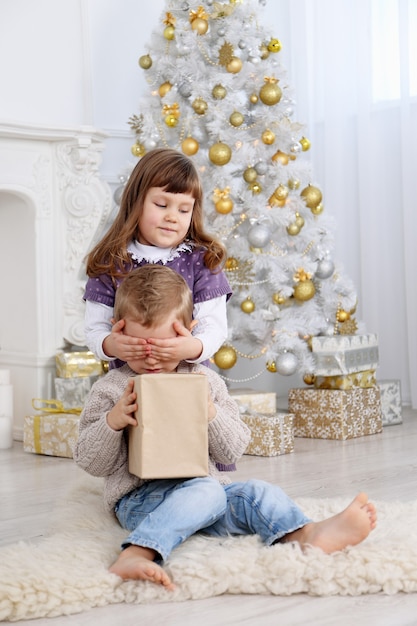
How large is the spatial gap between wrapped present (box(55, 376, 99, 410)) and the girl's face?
A: 1.53 metres

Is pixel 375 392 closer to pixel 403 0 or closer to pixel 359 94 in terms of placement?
pixel 359 94

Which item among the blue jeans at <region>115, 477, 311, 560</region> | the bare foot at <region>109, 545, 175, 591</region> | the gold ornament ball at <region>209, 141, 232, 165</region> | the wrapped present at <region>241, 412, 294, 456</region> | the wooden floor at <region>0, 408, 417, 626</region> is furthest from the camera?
the gold ornament ball at <region>209, 141, 232, 165</region>

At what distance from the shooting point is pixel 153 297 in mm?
1883

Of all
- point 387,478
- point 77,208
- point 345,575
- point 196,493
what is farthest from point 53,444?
point 345,575

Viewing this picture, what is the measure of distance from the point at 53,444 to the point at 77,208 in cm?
95

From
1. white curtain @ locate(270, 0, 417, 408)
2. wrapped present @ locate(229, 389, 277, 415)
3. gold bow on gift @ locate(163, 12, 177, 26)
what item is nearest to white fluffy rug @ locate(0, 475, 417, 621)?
wrapped present @ locate(229, 389, 277, 415)

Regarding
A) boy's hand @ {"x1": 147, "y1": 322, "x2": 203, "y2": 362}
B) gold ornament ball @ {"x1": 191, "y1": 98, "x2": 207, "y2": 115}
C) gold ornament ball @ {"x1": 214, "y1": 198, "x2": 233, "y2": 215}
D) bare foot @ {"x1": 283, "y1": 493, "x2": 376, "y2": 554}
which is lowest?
bare foot @ {"x1": 283, "y1": 493, "x2": 376, "y2": 554}

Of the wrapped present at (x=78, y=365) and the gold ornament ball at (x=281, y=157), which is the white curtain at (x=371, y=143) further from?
the wrapped present at (x=78, y=365)

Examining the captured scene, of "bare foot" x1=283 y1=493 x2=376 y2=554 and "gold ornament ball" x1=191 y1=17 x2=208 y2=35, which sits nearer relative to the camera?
"bare foot" x1=283 y1=493 x2=376 y2=554

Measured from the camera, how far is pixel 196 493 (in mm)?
1805

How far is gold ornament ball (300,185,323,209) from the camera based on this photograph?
12.2ft

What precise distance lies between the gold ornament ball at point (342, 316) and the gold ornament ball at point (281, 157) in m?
0.62

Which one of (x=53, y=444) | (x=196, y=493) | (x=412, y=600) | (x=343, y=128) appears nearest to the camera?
(x=412, y=600)

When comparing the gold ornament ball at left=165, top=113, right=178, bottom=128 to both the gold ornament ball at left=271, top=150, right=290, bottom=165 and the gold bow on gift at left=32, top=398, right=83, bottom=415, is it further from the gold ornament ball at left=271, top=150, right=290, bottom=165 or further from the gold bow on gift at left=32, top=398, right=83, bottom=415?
the gold bow on gift at left=32, top=398, right=83, bottom=415
